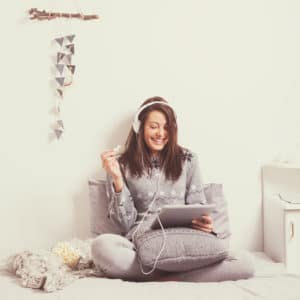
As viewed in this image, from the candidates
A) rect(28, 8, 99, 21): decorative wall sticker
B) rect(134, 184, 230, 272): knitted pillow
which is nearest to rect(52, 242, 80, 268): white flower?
rect(134, 184, 230, 272): knitted pillow

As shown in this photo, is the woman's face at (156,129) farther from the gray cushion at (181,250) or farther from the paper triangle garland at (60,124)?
the gray cushion at (181,250)

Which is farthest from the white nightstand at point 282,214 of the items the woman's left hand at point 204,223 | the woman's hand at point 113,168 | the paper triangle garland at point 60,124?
the paper triangle garland at point 60,124

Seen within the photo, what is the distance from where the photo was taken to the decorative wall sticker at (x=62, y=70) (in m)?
2.15

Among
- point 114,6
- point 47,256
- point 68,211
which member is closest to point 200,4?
point 114,6

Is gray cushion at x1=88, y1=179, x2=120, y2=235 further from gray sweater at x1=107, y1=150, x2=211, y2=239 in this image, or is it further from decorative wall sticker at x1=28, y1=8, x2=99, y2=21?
decorative wall sticker at x1=28, y1=8, x2=99, y2=21

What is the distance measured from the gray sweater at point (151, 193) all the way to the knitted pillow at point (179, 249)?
266 millimetres

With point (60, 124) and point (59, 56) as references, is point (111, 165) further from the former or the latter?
point (59, 56)

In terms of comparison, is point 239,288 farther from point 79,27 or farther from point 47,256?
point 79,27

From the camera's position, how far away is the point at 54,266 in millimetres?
1624

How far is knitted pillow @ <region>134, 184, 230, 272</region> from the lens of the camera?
1639 millimetres

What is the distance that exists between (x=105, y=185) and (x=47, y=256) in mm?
495

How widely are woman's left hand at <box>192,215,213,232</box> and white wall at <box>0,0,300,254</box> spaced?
501mm

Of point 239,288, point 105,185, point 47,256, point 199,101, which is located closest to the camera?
point 239,288

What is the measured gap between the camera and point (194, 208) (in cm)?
164
